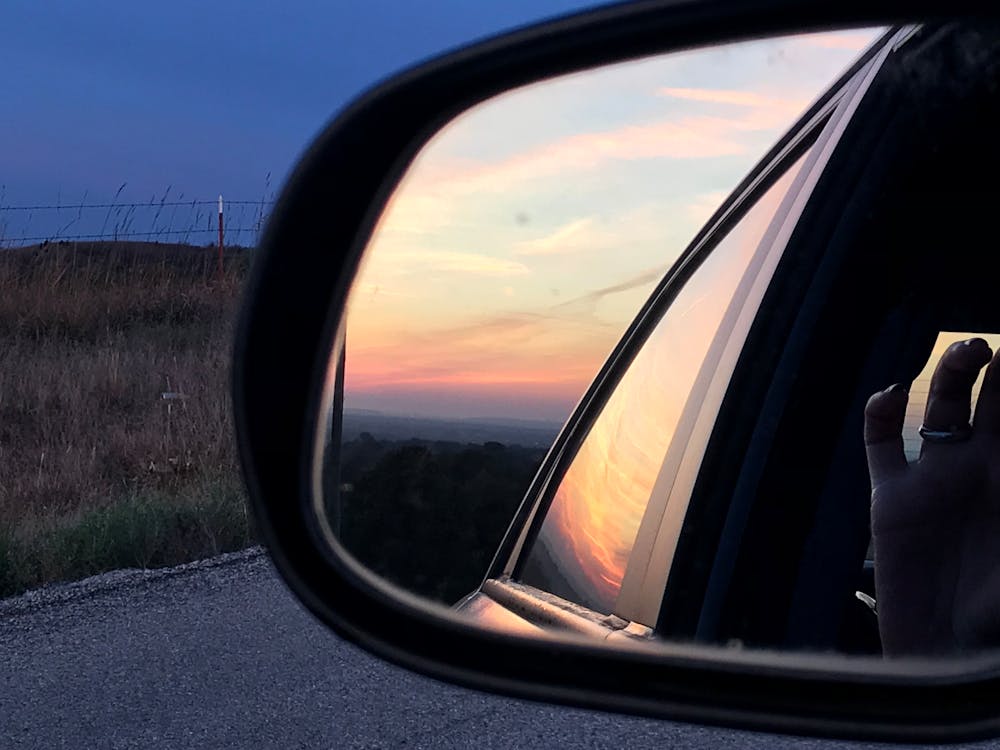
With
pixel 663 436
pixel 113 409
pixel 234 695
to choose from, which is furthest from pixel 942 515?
pixel 113 409

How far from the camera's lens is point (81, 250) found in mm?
15578

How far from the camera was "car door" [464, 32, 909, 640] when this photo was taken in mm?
1610

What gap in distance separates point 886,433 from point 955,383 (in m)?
0.09

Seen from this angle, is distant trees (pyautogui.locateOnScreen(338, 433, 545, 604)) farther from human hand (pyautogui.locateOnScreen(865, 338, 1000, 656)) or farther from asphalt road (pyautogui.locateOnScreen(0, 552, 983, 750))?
asphalt road (pyautogui.locateOnScreen(0, 552, 983, 750))

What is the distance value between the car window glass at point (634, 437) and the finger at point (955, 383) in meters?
0.67

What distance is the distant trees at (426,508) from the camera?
1.69 metres

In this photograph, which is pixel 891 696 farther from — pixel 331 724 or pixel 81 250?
pixel 81 250

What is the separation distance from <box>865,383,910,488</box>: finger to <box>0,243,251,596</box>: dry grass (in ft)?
4.69

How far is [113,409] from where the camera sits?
11.5 m

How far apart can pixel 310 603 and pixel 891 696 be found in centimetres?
88

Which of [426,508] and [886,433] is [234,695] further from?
[886,433]

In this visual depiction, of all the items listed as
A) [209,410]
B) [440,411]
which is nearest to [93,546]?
[209,410]

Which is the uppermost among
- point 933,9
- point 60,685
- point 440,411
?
point 933,9

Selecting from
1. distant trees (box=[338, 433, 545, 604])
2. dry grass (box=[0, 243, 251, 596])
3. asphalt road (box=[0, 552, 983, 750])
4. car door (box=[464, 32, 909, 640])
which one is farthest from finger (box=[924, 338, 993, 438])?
asphalt road (box=[0, 552, 983, 750])
